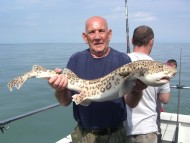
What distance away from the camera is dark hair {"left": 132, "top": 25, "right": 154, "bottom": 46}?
3816 mm

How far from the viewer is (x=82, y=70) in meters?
3.30

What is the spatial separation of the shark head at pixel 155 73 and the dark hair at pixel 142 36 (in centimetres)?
113

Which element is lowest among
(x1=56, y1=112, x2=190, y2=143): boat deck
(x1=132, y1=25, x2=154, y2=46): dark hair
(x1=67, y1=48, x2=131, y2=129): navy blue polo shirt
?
(x1=56, y1=112, x2=190, y2=143): boat deck

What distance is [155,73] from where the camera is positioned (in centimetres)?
260

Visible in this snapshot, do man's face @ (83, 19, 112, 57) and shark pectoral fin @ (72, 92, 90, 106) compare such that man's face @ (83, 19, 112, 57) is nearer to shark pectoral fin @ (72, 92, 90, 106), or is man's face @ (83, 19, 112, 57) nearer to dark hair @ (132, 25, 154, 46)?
shark pectoral fin @ (72, 92, 90, 106)

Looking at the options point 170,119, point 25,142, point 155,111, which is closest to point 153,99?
point 155,111

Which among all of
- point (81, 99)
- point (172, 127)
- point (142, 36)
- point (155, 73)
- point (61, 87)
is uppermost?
point (142, 36)

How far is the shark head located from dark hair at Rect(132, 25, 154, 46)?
3.72 ft

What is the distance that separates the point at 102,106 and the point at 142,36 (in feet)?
3.75

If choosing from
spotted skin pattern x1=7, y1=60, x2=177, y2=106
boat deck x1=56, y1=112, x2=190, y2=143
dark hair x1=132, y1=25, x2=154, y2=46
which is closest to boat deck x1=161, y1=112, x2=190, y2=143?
boat deck x1=56, y1=112, x2=190, y2=143

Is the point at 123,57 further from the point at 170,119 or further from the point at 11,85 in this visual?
the point at 170,119

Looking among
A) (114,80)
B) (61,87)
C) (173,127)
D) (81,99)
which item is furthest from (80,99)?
(173,127)

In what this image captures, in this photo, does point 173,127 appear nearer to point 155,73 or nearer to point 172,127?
point 172,127

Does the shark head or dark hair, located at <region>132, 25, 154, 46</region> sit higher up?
dark hair, located at <region>132, 25, 154, 46</region>
